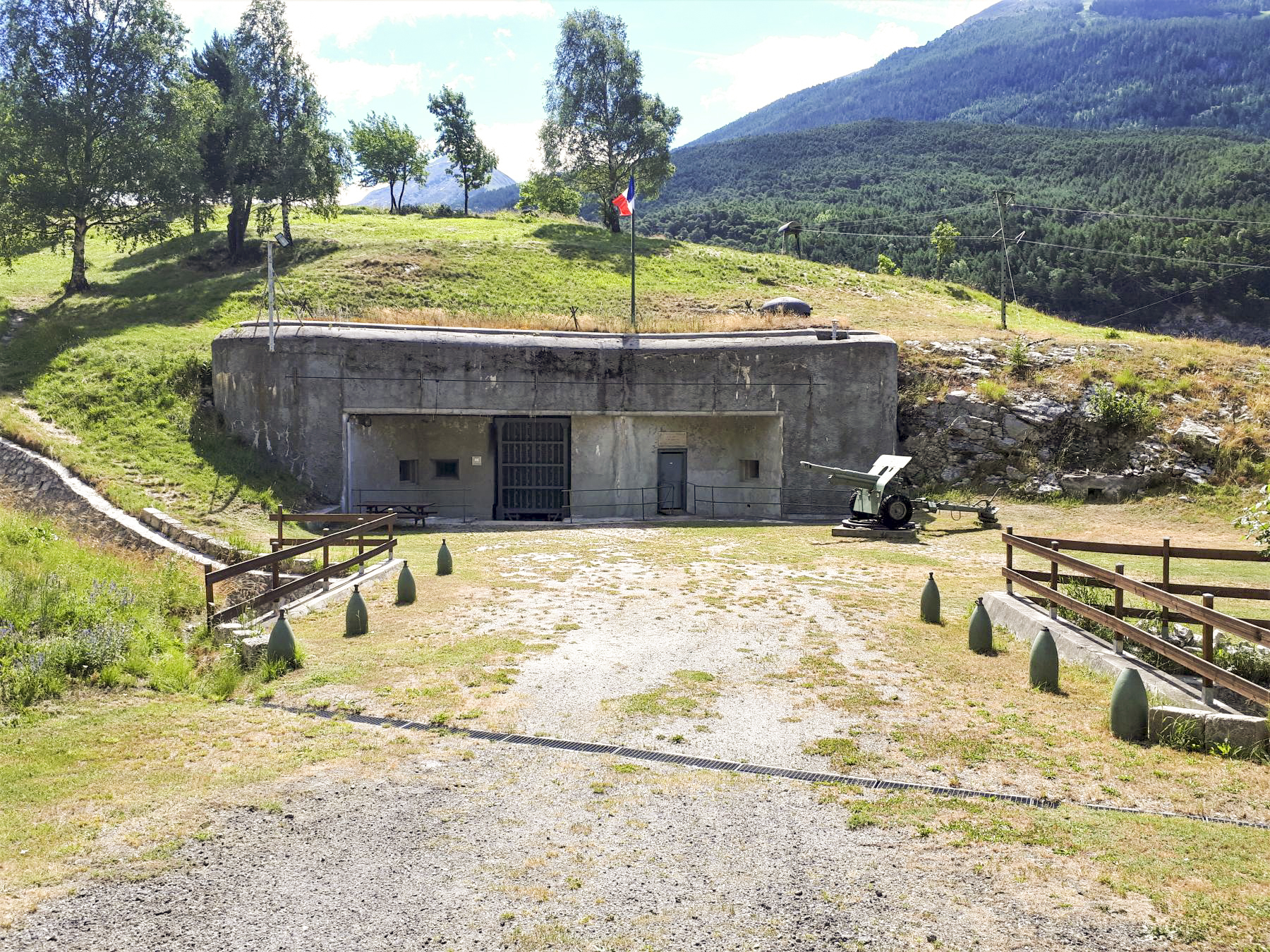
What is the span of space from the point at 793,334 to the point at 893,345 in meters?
2.62

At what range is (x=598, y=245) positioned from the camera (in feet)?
165

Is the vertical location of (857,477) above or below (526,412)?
below

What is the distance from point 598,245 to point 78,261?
2487cm

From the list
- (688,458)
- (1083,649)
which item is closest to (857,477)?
(688,458)

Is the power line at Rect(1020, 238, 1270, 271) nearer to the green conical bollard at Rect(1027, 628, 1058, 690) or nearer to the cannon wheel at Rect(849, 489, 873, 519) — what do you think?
the cannon wheel at Rect(849, 489, 873, 519)

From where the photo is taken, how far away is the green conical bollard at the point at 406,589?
13.1 metres

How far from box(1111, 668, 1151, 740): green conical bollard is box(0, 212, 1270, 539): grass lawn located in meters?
16.7

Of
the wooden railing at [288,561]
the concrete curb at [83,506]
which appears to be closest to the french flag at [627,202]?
the wooden railing at [288,561]

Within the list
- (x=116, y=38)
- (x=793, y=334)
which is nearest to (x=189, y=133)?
(x=116, y=38)

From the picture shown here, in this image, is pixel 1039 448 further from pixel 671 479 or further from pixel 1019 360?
pixel 671 479

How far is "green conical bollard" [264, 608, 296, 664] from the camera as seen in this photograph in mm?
9766

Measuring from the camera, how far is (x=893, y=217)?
102 metres

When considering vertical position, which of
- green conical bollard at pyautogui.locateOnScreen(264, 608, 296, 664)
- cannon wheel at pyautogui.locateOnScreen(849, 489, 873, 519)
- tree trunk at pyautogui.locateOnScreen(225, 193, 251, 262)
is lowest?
cannon wheel at pyautogui.locateOnScreen(849, 489, 873, 519)

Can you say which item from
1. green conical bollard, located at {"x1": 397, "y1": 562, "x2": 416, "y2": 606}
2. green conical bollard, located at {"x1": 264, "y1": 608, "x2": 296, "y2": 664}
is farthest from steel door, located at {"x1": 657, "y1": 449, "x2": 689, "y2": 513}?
green conical bollard, located at {"x1": 264, "y1": 608, "x2": 296, "y2": 664}
